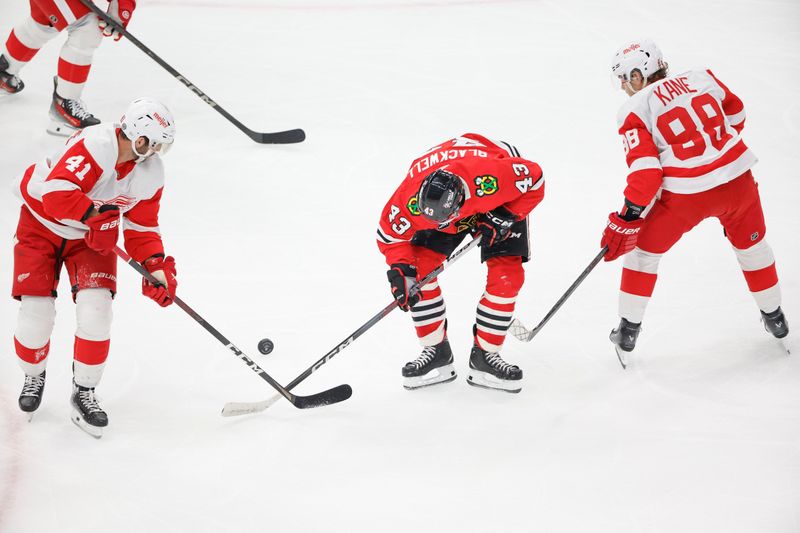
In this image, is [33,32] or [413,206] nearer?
[413,206]

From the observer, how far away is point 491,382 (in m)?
2.96

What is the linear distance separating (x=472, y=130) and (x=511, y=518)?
8.95 ft

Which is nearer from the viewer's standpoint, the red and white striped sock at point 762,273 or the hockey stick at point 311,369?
the hockey stick at point 311,369

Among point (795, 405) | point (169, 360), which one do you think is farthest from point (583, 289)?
point (169, 360)

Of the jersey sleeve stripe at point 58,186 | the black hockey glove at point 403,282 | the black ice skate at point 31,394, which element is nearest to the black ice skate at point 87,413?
the black ice skate at point 31,394

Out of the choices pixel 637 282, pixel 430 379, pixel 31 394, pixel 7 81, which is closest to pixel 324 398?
pixel 430 379

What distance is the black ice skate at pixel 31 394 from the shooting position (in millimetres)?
2728

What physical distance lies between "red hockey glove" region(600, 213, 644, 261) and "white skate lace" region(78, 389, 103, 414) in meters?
1.72

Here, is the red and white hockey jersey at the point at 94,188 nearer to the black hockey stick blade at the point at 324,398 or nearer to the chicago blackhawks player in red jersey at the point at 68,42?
the black hockey stick blade at the point at 324,398

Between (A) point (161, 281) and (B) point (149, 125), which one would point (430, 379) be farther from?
(B) point (149, 125)

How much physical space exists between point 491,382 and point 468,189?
0.68 meters

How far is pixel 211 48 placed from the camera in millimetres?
5574

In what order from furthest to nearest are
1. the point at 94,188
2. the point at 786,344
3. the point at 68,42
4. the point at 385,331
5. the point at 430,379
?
the point at 68,42 → the point at 385,331 → the point at 786,344 → the point at 430,379 → the point at 94,188

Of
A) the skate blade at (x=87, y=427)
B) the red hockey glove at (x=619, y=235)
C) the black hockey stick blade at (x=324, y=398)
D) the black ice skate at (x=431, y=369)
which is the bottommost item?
the skate blade at (x=87, y=427)
